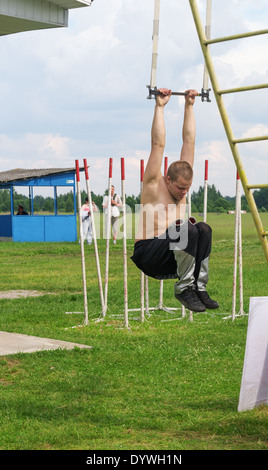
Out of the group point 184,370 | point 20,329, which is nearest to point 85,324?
point 20,329

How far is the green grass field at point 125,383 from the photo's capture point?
5.88 meters

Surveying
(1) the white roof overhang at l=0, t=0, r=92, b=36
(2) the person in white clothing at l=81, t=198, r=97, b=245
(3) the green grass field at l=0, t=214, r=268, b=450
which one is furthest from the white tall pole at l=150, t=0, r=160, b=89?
(2) the person in white clothing at l=81, t=198, r=97, b=245

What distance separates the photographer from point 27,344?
9.14 metres

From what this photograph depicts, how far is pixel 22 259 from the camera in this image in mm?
22297

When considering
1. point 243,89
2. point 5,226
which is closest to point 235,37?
point 243,89

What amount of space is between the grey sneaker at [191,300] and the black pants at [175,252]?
0.42 feet

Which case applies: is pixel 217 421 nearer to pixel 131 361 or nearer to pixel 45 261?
pixel 131 361

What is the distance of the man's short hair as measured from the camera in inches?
227

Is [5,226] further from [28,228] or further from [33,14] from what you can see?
[33,14]

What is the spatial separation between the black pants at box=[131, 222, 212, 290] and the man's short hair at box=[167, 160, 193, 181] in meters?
0.39

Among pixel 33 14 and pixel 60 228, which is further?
pixel 60 228

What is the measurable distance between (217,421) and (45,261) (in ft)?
51.1

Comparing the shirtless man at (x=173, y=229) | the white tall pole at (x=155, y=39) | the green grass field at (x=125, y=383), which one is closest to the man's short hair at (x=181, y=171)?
the shirtless man at (x=173, y=229)

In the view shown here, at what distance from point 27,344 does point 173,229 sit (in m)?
4.02
